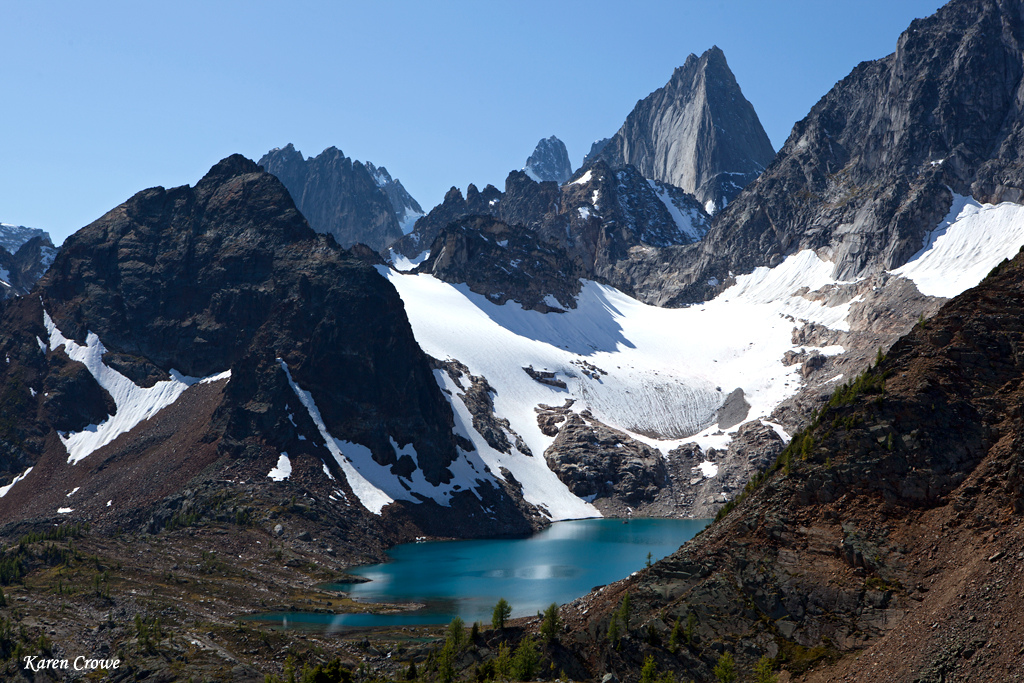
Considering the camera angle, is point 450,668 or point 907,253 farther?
point 907,253

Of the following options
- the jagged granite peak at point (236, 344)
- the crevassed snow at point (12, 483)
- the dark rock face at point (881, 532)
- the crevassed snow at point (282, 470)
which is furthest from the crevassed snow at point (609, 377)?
the dark rock face at point (881, 532)

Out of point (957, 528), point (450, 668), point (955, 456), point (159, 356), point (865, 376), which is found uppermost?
point (159, 356)

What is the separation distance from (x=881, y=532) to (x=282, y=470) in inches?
3446

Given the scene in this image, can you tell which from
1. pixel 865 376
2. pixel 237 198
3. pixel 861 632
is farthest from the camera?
pixel 237 198

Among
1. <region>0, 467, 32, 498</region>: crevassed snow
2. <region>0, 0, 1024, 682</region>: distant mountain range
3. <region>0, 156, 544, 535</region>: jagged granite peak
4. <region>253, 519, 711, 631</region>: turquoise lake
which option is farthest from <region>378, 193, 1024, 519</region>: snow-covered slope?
<region>0, 467, 32, 498</region>: crevassed snow

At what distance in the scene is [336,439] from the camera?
4771 inches

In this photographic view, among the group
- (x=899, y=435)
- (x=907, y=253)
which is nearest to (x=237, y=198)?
(x=899, y=435)

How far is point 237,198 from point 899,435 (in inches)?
5364

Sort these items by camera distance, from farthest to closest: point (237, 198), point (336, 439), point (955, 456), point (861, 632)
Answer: point (237, 198), point (336, 439), point (955, 456), point (861, 632)

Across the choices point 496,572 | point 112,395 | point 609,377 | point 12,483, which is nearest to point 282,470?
point 496,572

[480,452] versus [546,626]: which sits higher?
[480,452]

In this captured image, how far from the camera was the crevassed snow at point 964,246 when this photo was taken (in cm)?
17212

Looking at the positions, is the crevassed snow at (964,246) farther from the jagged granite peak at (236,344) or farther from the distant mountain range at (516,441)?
the jagged granite peak at (236,344)

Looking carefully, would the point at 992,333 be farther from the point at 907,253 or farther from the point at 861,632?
the point at 907,253
